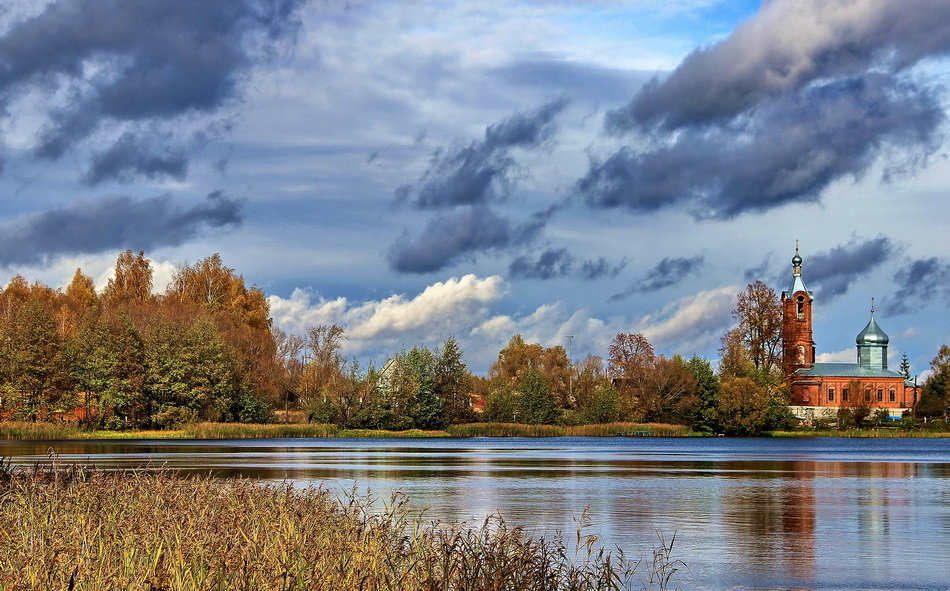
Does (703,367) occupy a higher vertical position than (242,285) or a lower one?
lower

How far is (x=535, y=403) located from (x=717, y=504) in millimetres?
80104

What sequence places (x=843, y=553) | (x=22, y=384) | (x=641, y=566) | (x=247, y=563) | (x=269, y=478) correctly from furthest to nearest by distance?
(x=22, y=384) → (x=269, y=478) → (x=843, y=553) → (x=641, y=566) → (x=247, y=563)

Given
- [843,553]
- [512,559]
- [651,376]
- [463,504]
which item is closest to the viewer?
[512,559]

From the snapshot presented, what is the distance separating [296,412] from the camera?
373 feet

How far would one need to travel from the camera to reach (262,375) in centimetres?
10756

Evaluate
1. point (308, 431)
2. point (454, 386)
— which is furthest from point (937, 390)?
point (308, 431)

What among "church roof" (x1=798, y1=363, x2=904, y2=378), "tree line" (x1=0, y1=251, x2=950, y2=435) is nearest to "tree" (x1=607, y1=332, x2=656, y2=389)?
"tree line" (x1=0, y1=251, x2=950, y2=435)

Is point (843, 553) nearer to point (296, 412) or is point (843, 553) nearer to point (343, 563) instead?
point (343, 563)

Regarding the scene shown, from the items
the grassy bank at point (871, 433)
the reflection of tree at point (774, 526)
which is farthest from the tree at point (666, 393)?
the reflection of tree at point (774, 526)

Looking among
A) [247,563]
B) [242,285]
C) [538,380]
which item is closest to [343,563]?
[247,563]

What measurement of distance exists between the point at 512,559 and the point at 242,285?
116 m

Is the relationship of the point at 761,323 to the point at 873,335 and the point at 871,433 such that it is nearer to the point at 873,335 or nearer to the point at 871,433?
the point at 871,433

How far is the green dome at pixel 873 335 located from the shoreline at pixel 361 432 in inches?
1936

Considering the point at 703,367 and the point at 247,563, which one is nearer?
the point at 247,563
